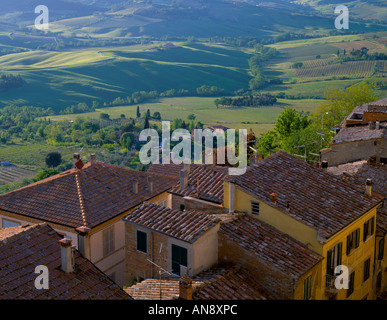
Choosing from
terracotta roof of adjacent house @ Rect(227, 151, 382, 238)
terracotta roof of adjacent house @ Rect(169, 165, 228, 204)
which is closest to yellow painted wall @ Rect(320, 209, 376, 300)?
terracotta roof of adjacent house @ Rect(227, 151, 382, 238)

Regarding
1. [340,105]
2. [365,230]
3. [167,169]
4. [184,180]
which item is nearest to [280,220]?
[365,230]

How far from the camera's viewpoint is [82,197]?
22688 mm

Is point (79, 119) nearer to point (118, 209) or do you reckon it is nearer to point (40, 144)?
point (40, 144)

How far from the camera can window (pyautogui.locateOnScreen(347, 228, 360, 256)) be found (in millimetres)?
17359

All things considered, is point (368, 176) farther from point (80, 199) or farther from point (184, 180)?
point (80, 199)

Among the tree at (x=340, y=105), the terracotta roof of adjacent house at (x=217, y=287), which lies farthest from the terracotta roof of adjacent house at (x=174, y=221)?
the tree at (x=340, y=105)

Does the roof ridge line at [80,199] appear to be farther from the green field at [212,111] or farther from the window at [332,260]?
the green field at [212,111]

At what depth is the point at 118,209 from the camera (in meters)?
22.6

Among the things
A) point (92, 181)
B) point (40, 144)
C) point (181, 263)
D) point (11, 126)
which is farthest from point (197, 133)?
point (181, 263)

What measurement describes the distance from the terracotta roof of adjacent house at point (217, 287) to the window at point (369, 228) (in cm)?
534

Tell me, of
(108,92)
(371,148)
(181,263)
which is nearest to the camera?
(181,263)

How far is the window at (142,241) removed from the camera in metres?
17.2

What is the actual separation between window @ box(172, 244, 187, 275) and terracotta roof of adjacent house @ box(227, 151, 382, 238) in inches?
117
